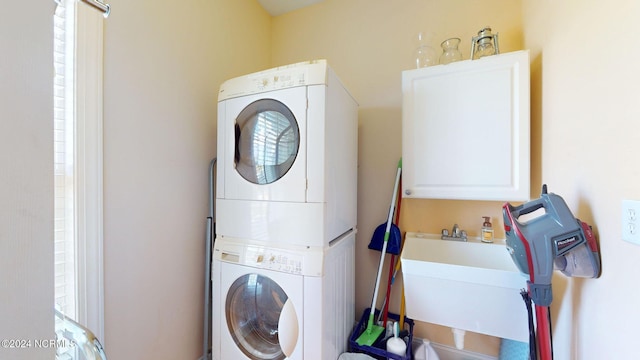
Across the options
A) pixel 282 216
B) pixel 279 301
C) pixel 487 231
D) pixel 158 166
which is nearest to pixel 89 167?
pixel 158 166

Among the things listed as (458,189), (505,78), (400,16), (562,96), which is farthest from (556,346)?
(400,16)

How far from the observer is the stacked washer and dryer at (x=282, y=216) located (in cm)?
124

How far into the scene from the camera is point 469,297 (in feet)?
4.12

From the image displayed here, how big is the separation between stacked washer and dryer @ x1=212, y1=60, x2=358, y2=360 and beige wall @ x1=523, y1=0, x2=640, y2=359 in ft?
3.33

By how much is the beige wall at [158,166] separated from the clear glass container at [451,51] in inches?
63.2

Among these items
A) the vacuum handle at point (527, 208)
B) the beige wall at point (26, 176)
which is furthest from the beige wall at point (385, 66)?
the beige wall at point (26, 176)

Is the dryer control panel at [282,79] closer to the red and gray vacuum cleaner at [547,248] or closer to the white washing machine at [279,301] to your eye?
the white washing machine at [279,301]

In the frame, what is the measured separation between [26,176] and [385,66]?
207cm

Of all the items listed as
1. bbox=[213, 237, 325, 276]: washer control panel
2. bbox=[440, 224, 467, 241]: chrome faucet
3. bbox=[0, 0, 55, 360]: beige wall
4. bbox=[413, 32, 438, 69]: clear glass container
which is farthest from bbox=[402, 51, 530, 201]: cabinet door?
bbox=[0, 0, 55, 360]: beige wall

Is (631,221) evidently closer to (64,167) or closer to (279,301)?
(279,301)

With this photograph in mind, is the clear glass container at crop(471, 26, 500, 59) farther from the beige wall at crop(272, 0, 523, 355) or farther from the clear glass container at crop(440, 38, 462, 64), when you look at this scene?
the beige wall at crop(272, 0, 523, 355)

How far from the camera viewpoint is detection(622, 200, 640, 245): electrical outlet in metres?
0.63

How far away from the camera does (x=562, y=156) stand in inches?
42.7

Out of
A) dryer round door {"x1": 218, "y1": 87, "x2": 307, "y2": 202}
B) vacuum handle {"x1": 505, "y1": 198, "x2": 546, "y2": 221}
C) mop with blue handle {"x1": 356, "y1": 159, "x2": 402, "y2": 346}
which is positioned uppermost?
dryer round door {"x1": 218, "y1": 87, "x2": 307, "y2": 202}
